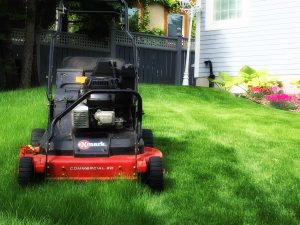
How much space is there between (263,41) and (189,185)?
1067 centimetres

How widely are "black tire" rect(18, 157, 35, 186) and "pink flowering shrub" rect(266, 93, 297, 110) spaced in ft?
30.2

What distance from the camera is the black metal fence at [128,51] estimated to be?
18234 mm

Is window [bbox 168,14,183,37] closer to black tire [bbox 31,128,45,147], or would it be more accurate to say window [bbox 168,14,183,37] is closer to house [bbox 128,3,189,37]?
house [bbox 128,3,189,37]

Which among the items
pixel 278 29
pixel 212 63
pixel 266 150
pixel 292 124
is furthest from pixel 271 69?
pixel 266 150

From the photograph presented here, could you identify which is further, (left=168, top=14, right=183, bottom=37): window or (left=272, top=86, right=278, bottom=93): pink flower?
(left=168, top=14, right=183, bottom=37): window

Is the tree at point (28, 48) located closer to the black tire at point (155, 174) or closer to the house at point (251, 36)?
the house at point (251, 36)

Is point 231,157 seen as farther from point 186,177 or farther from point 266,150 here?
point 186,177

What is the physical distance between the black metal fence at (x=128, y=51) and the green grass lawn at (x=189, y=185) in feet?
29.3

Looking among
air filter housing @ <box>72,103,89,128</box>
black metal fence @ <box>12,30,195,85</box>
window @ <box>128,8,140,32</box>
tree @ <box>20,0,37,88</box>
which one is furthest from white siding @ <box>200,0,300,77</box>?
air filter housing @ <box>72,103,89,128</box>

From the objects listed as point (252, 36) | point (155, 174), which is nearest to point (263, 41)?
point (252, 36)

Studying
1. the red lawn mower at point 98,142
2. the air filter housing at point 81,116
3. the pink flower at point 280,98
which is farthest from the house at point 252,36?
the air filter housing at point 81,116

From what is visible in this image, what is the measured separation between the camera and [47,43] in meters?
18.2

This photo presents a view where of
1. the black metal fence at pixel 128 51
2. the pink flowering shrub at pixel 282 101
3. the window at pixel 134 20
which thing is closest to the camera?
the pink flowering shrub at pixel 282 101

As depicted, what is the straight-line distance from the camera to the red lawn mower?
4.60 metres
